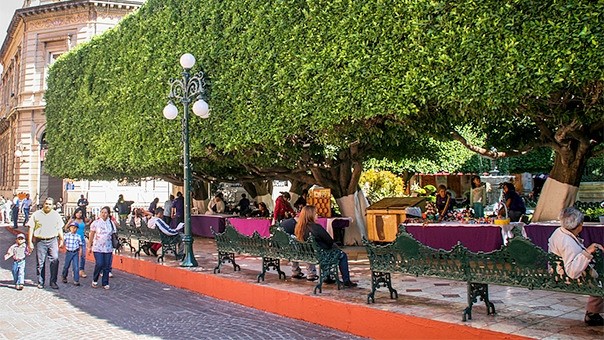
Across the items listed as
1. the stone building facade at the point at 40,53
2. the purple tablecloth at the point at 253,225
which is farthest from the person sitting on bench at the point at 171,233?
the stone building facade at the point at 40,53

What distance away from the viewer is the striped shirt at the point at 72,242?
38.4ft

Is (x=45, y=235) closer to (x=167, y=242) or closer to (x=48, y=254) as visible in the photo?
(x=48, y=254)

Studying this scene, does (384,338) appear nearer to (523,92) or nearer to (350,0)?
(523,92)

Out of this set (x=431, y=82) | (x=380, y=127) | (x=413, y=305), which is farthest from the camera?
(x=380, y=127)

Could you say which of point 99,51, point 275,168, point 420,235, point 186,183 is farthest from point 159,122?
point 420,235

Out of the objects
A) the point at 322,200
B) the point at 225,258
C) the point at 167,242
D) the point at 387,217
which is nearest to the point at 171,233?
the point at 167,242

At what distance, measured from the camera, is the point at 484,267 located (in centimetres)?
673

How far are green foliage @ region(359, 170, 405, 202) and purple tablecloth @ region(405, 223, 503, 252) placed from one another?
33.0 feet

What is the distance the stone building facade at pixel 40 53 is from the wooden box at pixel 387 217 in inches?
1109

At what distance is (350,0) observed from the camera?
10.9 meters

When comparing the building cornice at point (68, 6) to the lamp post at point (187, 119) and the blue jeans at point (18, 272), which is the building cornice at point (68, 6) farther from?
the blue jeans at point (18, 272)

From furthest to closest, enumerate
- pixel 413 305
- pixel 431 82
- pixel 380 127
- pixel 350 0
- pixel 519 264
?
pixel 380 127
pixel 350 0
pixel 431 82
pixel 413 305
pixel 519 264

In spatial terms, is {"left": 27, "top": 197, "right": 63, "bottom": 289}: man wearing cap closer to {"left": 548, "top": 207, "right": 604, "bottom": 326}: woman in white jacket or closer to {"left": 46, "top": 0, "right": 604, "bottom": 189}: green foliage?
{"left": 46, "top": 0, "right": 604, "bottom": 189}: green foliage

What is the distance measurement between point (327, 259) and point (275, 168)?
31.9 ft
